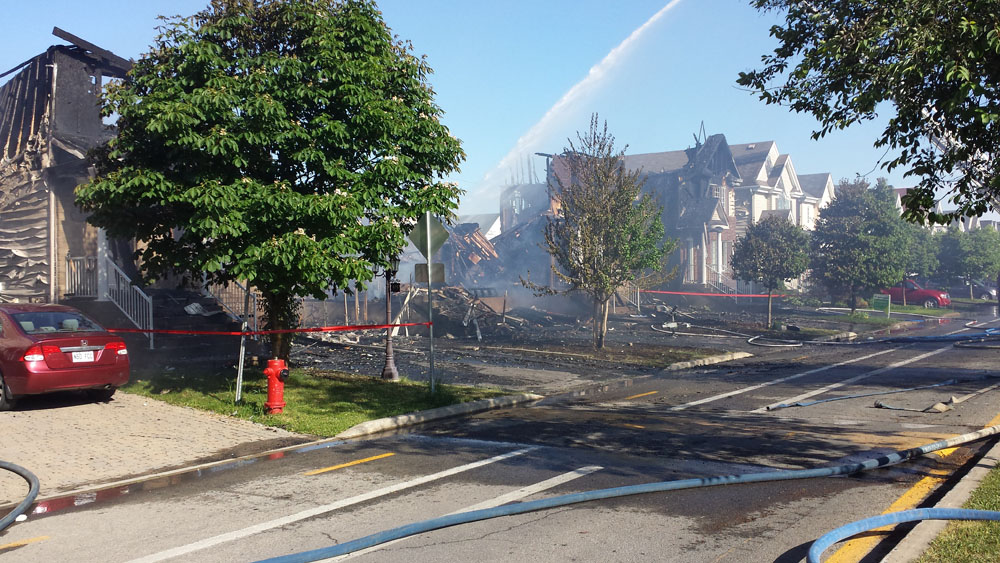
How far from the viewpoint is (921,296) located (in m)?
49.3

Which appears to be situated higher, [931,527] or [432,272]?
[432,272]

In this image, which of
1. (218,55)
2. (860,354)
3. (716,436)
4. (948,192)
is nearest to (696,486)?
(716,436)

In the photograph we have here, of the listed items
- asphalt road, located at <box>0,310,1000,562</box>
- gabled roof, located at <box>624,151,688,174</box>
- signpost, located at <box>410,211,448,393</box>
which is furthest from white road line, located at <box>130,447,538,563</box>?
gabled roof, located at <box>624,151,688,174</box>

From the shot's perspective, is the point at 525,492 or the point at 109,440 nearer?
the point at 525,492

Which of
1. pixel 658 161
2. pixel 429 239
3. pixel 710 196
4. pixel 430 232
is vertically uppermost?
pixel 658 161

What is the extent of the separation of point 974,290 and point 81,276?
63882mm

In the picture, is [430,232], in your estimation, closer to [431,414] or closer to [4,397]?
[431,414]

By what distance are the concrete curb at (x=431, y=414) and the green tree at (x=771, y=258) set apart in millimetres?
23349

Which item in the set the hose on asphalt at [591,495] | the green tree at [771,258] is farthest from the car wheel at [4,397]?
the green tree at [771,258]

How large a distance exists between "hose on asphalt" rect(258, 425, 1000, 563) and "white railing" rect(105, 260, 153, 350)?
12.5 metres

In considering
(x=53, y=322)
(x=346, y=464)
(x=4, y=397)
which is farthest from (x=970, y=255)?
(x=4, y=397)

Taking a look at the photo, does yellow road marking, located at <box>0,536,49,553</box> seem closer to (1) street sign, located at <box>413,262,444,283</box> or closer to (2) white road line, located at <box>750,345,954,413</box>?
(1) street sign, located at <box>413,262,444,283</box>

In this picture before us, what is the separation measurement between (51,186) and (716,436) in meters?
15.7

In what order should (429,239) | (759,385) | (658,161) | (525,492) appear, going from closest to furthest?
(525,492) → (429,239) → (759,385) → (658,161)
